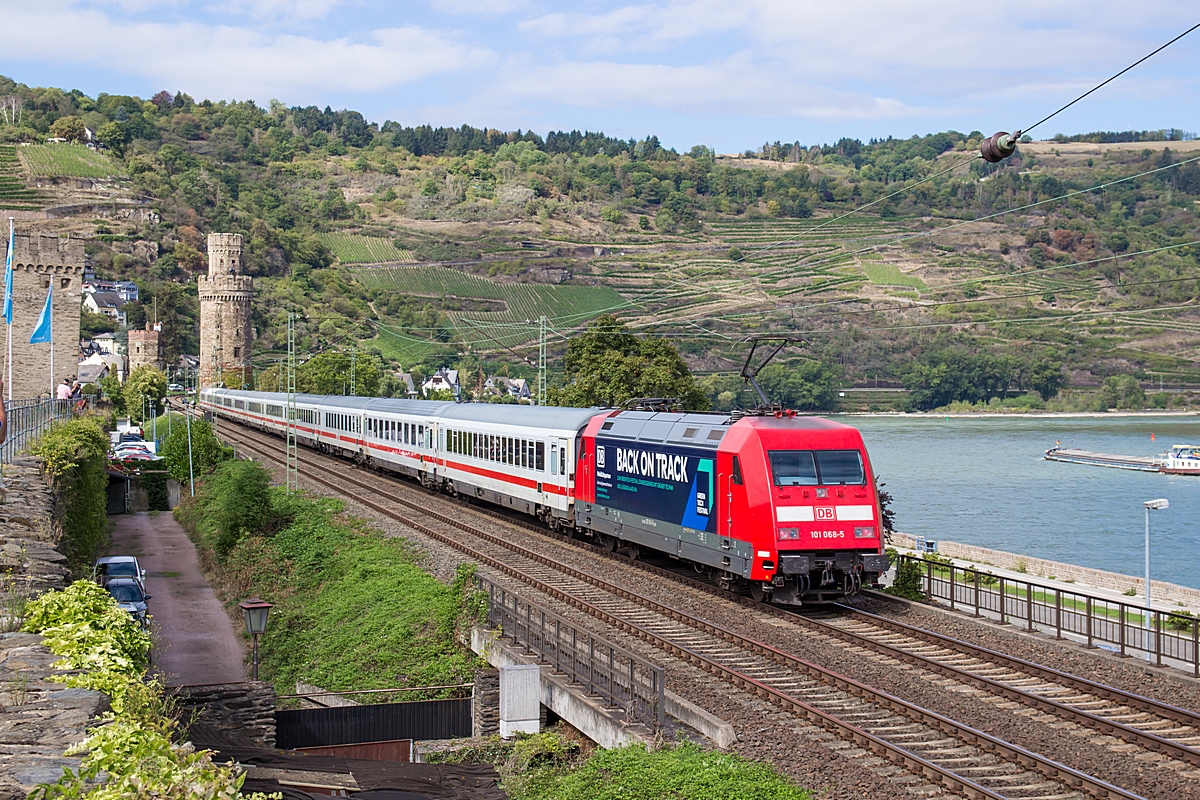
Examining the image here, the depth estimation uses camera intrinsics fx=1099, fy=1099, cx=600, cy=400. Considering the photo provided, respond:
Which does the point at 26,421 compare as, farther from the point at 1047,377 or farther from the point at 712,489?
the point at 1047,377

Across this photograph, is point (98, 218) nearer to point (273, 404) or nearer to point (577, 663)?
point (273, 404)

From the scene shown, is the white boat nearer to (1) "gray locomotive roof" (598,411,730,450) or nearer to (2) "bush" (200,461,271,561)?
(2) "bush" (200,461,271,561)

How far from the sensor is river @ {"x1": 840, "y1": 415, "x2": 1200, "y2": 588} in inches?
2616

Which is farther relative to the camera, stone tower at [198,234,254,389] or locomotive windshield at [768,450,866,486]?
stone tower at [198,234,254,389]

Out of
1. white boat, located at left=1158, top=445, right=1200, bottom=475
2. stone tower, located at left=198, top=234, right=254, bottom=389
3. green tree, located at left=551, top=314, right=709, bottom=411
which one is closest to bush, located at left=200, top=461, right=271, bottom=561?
green tree, located at left=551, top=314, right=709, bottom=411

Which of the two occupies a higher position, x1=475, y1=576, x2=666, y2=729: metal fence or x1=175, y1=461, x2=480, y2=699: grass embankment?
x1=475, y1=576, x2=666, y2=729: metal fence

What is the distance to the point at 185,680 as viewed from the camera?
68.8 ft

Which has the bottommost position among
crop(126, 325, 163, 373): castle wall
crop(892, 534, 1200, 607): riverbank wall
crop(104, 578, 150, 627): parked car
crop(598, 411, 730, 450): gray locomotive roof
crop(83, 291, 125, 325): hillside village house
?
crop(892, 534, 1200, 607): riverbank wall

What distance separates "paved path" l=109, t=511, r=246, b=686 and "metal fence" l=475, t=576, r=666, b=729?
5269mm

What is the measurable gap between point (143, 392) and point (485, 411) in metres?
63.0

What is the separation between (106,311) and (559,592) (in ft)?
472

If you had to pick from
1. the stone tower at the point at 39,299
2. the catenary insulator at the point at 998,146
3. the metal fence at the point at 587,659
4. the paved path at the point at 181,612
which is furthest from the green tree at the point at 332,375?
the catenary insulator at the point at 998,146

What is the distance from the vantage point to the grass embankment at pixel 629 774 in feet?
33.3

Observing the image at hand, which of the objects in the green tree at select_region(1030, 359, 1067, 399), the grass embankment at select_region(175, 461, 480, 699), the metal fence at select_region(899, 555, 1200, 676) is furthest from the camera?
the green tree at select_region(1030, 359, 1067, 399)
